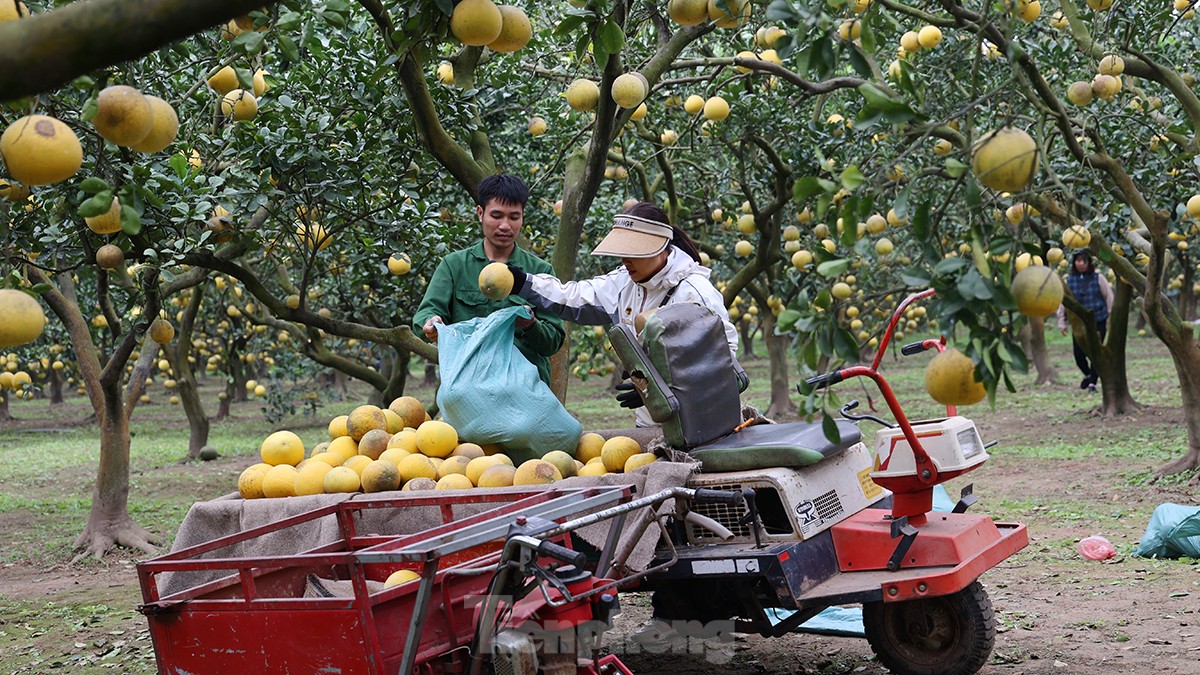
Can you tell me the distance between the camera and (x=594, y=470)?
4559 mm

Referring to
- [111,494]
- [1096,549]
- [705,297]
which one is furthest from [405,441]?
[111,494]

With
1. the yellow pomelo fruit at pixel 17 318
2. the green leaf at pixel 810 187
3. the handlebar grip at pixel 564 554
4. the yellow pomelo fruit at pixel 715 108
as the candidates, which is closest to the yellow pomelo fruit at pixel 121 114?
the yellow pomelo fruit at pixel 17 318

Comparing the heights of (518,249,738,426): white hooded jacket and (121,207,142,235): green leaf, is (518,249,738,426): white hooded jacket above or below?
below

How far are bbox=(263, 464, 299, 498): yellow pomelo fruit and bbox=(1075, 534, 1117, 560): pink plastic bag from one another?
4560 millimetres

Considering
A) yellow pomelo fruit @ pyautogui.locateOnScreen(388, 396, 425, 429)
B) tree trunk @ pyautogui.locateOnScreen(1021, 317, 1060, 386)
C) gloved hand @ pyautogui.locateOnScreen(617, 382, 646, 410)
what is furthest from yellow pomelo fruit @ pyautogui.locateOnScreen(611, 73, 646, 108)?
tree trunk @ pyautogui.locateOnScreen(1021, 317, 1060, 386)

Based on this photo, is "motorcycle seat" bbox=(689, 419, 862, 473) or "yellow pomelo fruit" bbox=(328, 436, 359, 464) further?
"yellow pomelo fruit" bbox=(328, 436, 359, 464)

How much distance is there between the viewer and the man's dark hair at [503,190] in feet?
17.2

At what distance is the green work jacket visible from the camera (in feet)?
17.7

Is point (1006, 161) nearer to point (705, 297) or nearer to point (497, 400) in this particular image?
point (705, 297)

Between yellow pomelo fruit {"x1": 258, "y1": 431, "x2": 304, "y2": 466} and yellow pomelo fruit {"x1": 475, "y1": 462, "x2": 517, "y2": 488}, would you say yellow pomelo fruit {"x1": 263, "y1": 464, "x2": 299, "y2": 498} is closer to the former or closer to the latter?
yellow pomelo fruit {"x1": 258, "y1": 431, "x2": 304, "y2": 466}

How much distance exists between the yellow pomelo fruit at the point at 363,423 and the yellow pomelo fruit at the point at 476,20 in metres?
2.20

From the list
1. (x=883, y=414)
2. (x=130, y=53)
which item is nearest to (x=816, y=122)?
(x=130, y=53)

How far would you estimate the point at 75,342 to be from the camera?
8539mm

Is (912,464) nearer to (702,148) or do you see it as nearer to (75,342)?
(75,342)
